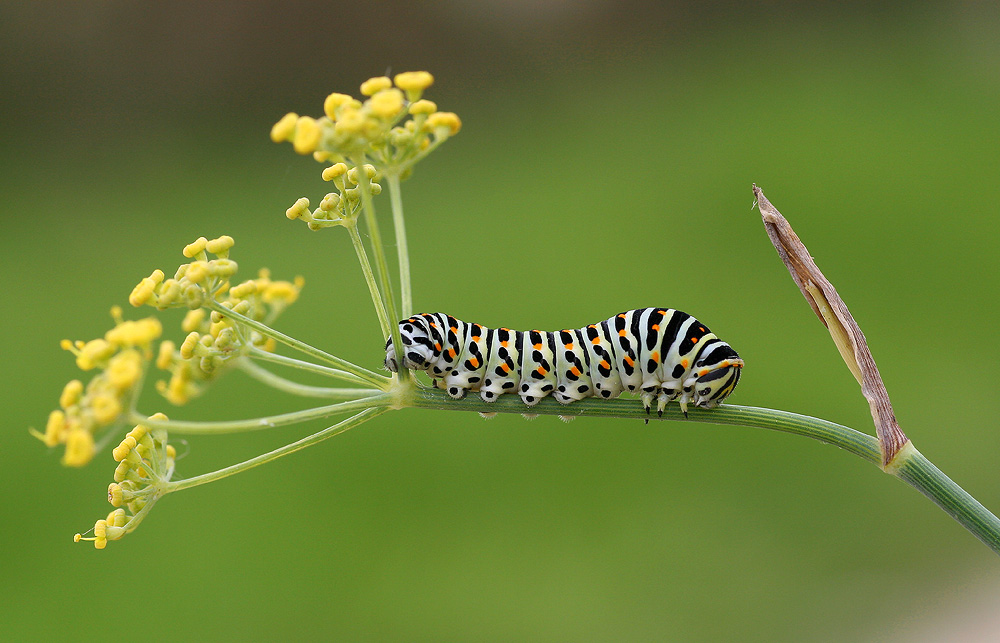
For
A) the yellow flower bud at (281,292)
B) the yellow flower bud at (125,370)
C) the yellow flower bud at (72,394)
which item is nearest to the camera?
the yellow flower bud at (125,370)

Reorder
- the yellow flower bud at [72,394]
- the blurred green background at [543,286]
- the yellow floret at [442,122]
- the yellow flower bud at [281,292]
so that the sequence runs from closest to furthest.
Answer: the yellow flower bud at [72,394] → the yellow flower bud at [281,292] → the yellow floret at [442,122] → the blurred green background at [543,286]

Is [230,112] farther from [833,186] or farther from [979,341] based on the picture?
[979,341]

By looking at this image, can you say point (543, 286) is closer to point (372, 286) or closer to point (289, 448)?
point (372, 286)

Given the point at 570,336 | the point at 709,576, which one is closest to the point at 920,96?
the point at 709,576

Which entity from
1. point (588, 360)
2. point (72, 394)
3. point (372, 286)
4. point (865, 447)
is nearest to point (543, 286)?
point (588, 360)

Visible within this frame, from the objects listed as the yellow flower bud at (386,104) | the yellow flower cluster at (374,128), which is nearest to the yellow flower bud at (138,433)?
the yellow flower cluster at (374,128)

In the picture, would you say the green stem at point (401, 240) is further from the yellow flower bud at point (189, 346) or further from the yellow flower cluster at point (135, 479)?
the yellow flower cluster at point (135, 479)

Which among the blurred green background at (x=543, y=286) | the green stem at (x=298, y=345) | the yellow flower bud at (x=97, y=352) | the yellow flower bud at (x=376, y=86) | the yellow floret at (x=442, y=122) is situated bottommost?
the yellow flower bud at (x=97, y=352)
